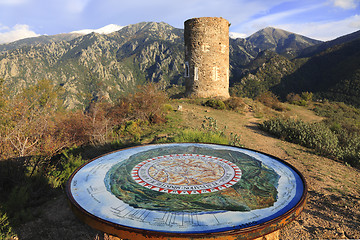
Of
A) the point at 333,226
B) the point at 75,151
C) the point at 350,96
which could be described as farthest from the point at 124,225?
the point at 350,96

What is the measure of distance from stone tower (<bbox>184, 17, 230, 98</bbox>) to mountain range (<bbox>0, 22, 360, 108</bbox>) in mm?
4795

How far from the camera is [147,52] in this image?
110m

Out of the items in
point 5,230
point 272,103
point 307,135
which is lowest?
point 272,103

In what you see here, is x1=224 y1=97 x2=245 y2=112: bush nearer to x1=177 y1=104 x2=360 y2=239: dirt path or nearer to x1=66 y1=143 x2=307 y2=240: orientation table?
x1=177 y1=104 x2=360 y2=239: dirt path

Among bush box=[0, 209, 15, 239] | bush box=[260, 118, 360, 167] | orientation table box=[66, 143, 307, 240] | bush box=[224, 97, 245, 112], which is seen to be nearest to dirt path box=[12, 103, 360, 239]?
bush box=[0, 209, 15, 239]

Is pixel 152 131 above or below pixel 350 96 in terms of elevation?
above

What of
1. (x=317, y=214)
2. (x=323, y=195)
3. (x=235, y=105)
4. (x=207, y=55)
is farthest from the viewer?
(x=207, y=55)

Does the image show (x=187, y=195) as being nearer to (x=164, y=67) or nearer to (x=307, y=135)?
(x=307, y=135)

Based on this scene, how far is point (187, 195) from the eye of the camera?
7.95 ft

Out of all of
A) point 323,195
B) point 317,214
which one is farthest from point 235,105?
point 317,214

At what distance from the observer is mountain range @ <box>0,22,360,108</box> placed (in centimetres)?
4047

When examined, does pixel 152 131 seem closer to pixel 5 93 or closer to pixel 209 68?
pixel 5 93

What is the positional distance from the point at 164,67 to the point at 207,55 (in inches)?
3315

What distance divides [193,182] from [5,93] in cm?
1202
